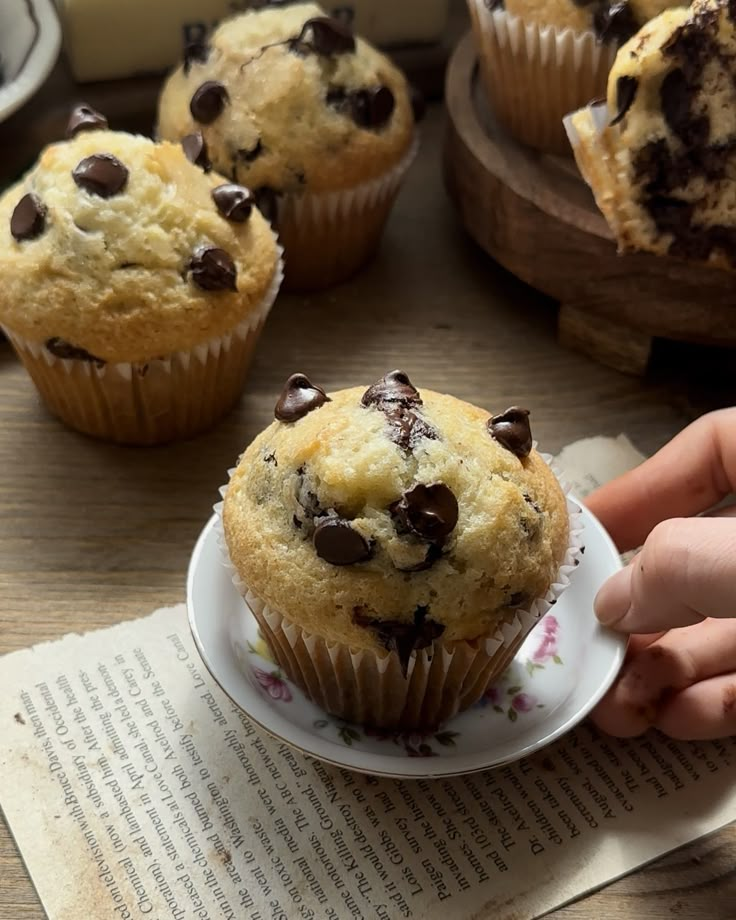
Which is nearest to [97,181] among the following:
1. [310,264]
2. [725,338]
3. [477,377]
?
[310,264]

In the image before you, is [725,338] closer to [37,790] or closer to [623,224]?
[623,224]

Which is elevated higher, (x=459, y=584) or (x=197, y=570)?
(x=459, y=584)

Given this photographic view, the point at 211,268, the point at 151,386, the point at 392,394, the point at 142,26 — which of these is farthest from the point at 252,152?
the point at 392,394

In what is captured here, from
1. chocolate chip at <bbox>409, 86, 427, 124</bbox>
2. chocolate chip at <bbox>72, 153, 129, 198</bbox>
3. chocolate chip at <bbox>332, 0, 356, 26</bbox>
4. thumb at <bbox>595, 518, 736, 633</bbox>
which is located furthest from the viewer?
chocolate chip at <bbox>332, 0, 356, 26</bbox>

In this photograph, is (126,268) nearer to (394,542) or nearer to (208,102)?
(208,102)

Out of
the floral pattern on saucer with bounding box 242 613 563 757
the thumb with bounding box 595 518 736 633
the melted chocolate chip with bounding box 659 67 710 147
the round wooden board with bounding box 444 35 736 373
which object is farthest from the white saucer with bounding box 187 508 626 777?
the melted chocolate chip with bounding box 659 67 710 147

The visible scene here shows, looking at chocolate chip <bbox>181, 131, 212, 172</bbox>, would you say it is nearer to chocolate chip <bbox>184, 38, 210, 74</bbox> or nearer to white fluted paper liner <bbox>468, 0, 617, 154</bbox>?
chocolate chip <bbox>184, 38, 210, 74</bbox>
